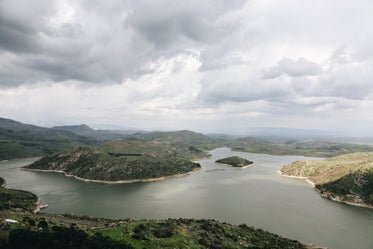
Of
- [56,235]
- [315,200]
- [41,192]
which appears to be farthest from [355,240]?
[41,192]

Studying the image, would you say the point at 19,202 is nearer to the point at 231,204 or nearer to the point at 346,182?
the point at 231,204

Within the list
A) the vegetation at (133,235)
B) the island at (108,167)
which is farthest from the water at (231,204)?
the vegetation at (133,235)

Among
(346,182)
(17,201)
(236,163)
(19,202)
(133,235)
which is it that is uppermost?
(346,182)

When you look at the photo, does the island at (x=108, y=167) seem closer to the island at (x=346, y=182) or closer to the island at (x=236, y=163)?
the island at (x=236, y=163)

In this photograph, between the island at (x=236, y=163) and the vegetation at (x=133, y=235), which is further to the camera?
the island at (x=236, y=163)

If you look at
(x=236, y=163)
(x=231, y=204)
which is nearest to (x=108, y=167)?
(x=231, y=204)
